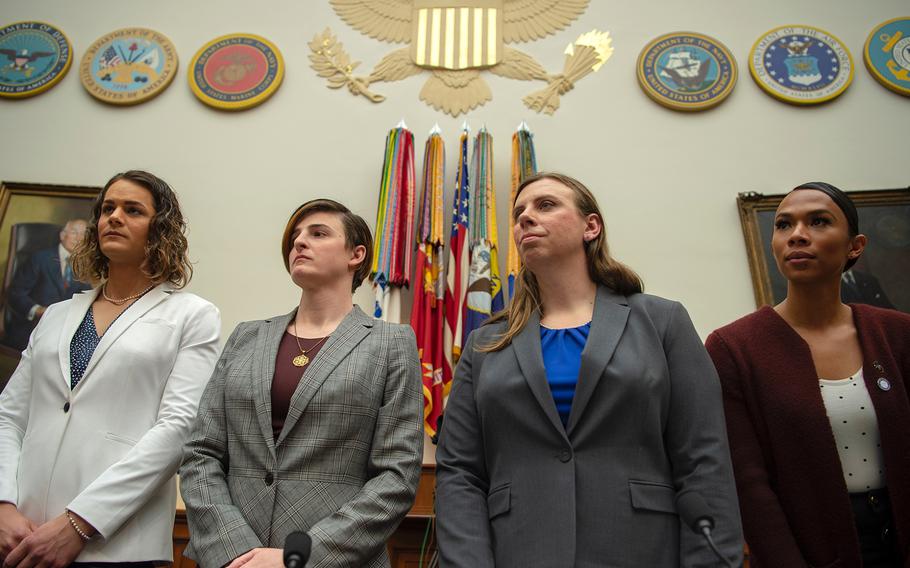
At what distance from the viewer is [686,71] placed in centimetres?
480

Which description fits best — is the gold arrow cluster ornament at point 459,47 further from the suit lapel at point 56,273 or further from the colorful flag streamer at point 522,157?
the suit lapel at point 56,273

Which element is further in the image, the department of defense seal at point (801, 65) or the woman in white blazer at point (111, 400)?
the department of defense seal at point (801, 65)

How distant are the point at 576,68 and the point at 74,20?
3.84 metres

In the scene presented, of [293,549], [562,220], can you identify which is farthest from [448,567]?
[562,220]

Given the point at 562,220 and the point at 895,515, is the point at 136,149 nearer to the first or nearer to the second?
the point at 562,220

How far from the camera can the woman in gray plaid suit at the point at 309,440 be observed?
1.75 meters

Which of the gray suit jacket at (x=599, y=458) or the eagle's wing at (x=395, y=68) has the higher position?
the eagle's wing at (x=395, y=68)

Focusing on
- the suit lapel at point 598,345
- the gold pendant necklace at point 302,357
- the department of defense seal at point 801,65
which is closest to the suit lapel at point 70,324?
the gold pendant necklace at point 302,357

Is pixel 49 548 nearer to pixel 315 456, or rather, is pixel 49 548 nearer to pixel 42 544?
pixel 42 544

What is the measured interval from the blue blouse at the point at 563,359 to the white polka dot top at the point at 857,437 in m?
0.77

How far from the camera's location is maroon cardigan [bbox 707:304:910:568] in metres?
1.83

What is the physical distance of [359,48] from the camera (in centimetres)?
505

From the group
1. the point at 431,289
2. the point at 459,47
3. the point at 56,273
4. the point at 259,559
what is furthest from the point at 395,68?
the point at 259,559

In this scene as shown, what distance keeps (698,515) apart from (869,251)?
3631 millimetres
